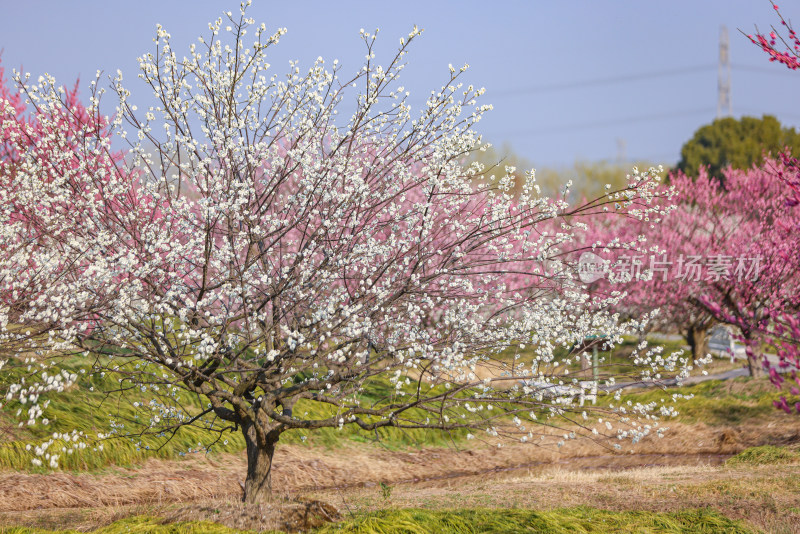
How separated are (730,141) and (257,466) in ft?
166

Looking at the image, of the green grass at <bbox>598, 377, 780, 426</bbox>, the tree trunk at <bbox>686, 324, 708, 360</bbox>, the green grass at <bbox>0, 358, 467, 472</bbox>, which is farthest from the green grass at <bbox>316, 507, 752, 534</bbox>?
the tree trunk at <bbox>686, 324, 708, 360</bbox>

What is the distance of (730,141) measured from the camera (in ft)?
166

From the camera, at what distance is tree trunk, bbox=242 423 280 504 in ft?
26.0

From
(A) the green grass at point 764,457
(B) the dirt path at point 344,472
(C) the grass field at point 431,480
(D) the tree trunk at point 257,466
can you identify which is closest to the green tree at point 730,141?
(C) the grass field at point 431,480

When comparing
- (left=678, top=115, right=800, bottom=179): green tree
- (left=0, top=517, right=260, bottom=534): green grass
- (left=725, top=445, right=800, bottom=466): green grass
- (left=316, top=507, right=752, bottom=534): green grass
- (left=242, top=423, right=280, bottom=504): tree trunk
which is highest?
(left=678, top=115, right=800, bottom=179): green tree

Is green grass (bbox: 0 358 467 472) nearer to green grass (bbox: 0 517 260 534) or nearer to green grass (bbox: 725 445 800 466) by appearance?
green grass (bbox: 0 517 260 534)

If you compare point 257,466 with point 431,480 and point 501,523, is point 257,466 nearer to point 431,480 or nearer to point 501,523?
point 501,523

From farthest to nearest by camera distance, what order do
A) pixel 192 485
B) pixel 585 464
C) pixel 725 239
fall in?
pixel 725 239
pixel 585 464
pixel 192 485

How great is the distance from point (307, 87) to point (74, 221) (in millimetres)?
2663

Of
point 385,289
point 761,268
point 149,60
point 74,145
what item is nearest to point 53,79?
point 149,60

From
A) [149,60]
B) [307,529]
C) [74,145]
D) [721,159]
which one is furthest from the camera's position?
[721,159]

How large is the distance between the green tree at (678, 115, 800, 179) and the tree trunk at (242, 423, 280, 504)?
1847 inches

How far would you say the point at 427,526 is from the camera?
23.6 feet

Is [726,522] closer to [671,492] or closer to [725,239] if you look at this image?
[671,492]
